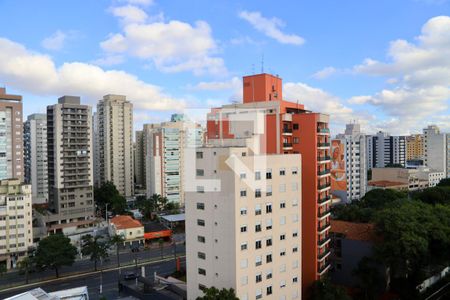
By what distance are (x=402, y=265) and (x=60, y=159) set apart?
42101 millimetres

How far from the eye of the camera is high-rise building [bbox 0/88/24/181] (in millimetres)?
45938

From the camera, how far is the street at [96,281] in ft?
95.2

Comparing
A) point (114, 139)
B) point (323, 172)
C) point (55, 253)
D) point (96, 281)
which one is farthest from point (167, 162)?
point (323, 172)

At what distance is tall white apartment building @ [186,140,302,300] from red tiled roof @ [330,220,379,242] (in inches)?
303

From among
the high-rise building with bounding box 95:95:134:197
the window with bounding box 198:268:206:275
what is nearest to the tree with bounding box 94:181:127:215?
the high-rise building with bounding box 95:95:134:197

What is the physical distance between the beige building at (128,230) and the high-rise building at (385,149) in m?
78.5

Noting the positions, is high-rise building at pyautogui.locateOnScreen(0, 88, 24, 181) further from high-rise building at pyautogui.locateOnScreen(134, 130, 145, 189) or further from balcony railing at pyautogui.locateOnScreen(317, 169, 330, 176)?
balcony railing at pyautogui.locateOnScreen(317, 169, 330, 176)

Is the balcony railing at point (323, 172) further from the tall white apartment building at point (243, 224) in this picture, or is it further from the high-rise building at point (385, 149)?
the high-rise building at point (385, 149)

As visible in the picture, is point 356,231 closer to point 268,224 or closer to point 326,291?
point 326,291

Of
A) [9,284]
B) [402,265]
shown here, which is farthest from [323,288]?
[9,284]

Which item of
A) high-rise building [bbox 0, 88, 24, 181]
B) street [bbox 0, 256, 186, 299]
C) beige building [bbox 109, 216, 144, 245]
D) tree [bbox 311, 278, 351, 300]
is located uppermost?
high-rise building [bbox 0, 88, 24, 181]

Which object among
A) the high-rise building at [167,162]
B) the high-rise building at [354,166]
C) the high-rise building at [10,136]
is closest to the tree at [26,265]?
the high-rise building at [10,136]

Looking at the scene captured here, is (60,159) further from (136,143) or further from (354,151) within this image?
(354,151)

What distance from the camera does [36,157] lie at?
60156mm
